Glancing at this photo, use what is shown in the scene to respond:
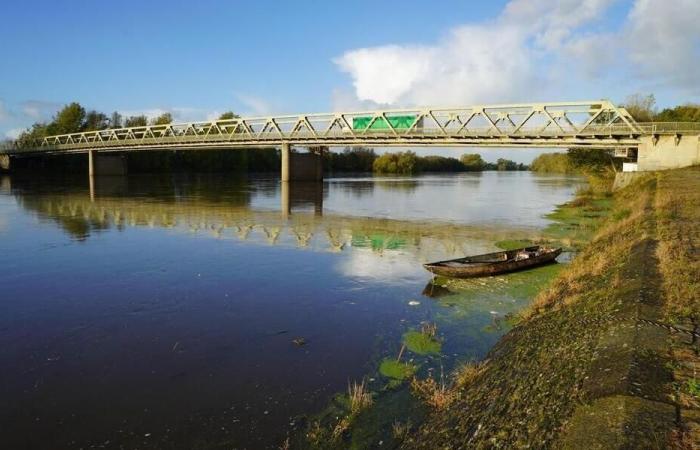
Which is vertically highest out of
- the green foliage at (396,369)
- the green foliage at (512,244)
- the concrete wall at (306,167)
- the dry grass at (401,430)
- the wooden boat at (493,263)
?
the concrete wall at (306,167)

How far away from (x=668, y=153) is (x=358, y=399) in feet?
167

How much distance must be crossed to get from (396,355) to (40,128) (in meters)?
166

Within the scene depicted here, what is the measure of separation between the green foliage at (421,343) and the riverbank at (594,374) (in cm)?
128

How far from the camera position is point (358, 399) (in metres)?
8.16

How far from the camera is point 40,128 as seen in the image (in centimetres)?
14250

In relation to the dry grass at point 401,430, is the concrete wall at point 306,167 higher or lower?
higher

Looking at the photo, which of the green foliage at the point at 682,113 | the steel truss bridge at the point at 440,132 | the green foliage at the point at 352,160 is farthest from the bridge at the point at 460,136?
the green foliage at the point at 352,160

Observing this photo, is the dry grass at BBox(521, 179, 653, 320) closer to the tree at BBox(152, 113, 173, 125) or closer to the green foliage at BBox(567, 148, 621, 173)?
the green foliage at BBox(567, 148, 621, 173)

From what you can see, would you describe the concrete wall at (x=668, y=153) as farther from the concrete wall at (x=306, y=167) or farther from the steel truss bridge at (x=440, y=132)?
the concrete wall at (x=306, y=167)

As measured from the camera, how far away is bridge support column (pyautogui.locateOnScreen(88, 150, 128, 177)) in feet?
350

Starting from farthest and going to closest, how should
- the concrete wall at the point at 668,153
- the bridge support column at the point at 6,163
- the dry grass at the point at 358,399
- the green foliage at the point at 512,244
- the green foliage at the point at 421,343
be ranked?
the bridge support column at the point at 6,163 → the concrete wall at the point at 668,153 → the green foliage at the point at 512,244 → the green foliage at the point at 421,343 → the dry grass at the point at 358,399

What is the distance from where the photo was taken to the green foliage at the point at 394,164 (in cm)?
18099

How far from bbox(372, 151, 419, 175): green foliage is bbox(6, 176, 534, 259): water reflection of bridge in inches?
5432

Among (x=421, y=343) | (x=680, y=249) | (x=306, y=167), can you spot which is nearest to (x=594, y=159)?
(x=306, y=167)
